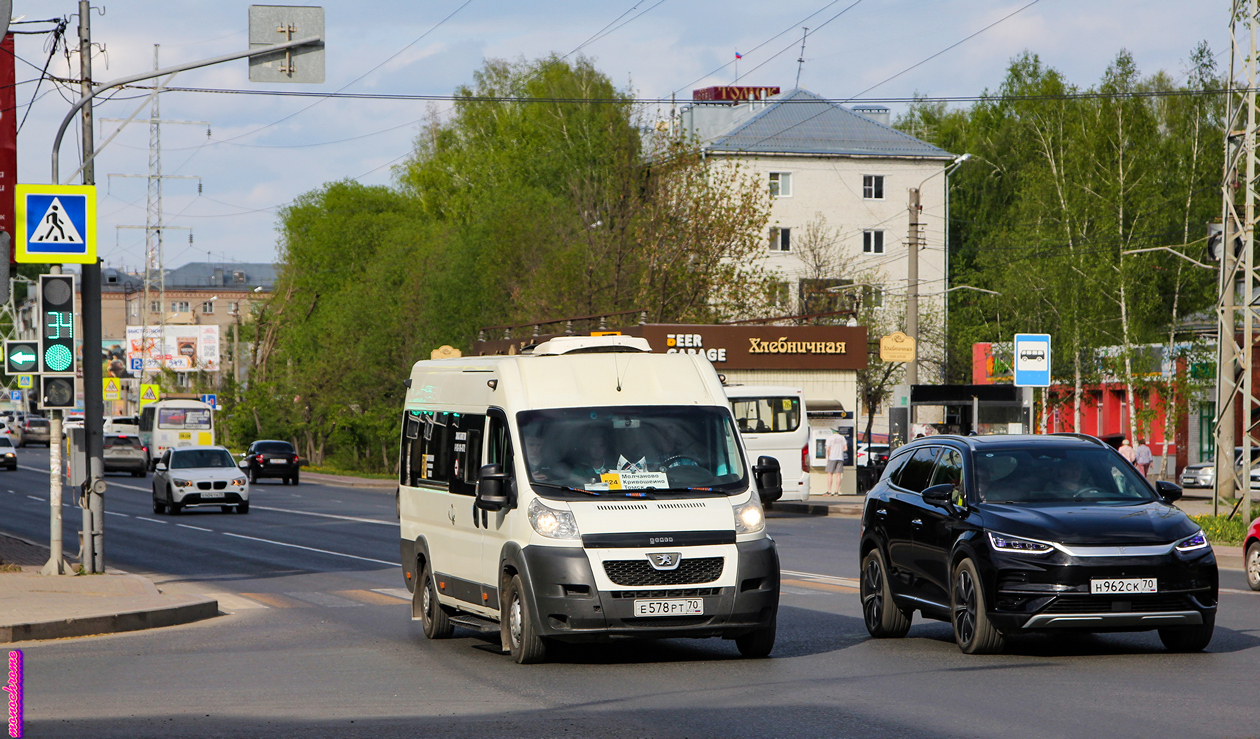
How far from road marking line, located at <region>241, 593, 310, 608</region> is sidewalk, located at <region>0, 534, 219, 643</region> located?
75cm

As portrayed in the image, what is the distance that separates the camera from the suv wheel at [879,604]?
1272 centimetres

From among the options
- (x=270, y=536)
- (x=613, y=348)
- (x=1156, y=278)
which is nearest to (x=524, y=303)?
(x=1156, y=278)

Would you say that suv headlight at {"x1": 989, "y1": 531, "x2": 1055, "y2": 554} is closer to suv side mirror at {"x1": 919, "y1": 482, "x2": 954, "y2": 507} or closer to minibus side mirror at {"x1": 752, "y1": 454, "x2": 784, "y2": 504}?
suv side mirror at {"x1": 919, "y1": 482, "x2": 954, "y2": 507}

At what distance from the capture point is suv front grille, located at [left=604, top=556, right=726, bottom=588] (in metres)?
10.8

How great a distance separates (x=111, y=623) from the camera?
14.4 m

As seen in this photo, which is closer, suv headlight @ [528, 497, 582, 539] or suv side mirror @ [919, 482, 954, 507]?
suv headlight @ [528, 497, 582, 539]

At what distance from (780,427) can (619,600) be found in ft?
87.5

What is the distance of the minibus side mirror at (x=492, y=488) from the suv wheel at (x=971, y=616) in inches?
133

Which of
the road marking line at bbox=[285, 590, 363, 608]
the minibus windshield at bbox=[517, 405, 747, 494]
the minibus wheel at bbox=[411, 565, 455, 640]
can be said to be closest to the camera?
the minibus windshield at bbox=[517, 405, 747, 494]

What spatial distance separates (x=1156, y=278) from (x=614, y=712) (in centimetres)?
4971

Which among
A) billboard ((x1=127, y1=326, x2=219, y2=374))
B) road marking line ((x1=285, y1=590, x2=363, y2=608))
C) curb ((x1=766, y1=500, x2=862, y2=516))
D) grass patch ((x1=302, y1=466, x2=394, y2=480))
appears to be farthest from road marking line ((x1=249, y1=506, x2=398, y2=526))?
billboard ((x1=127, y1=326, x2=219, y2=374))

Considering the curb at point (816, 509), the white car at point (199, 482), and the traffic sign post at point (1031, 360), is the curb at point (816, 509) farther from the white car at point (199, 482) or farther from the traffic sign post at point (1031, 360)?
the white car at point (199, 482)

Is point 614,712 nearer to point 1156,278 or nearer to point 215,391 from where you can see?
point 1156,278

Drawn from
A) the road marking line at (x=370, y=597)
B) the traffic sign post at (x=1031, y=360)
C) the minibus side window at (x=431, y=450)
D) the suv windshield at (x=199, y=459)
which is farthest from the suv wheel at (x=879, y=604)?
the suv windshield at (x=199, y=459)
